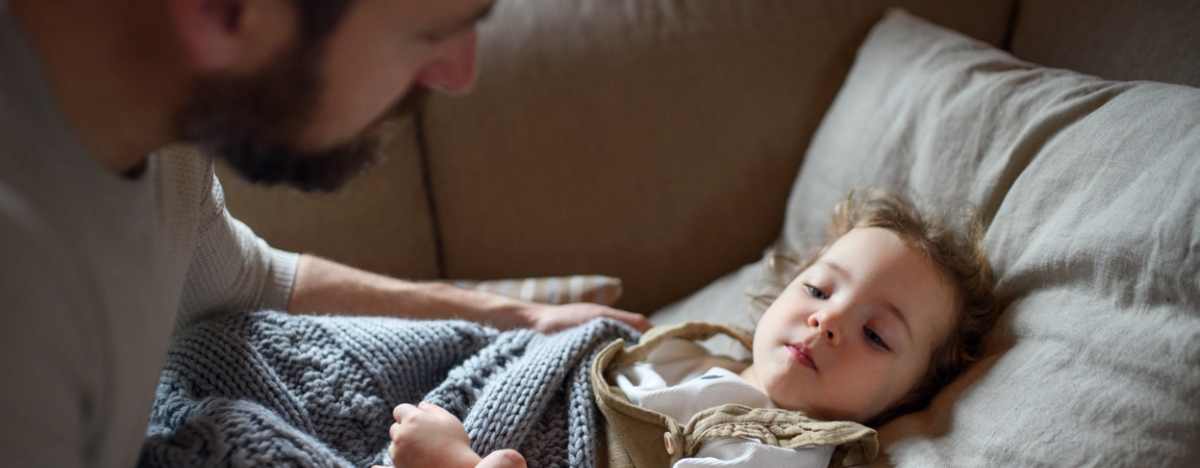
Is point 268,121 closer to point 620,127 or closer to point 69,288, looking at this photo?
point 69,288

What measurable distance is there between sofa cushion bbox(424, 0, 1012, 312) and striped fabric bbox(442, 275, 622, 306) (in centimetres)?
12

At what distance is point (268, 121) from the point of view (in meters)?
0.65

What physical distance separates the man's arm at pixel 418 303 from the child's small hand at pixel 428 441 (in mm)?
303

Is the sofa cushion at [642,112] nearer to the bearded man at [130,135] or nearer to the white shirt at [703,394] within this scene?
the white shirt at [703,394]

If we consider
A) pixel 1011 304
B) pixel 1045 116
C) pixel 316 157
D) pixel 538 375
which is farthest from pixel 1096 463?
pixel 316 157

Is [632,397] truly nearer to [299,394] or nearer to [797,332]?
[797,332]

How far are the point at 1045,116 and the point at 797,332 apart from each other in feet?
1.41

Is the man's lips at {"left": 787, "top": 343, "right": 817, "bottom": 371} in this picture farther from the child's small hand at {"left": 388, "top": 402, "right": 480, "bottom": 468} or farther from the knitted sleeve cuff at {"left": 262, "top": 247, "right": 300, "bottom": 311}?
the knitted sleeve cuff at {"left": 262, "top": 247, "right": 300, "bottom": 311}

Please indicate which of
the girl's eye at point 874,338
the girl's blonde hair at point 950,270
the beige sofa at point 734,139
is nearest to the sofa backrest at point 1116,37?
the beige sofa at point 734,139

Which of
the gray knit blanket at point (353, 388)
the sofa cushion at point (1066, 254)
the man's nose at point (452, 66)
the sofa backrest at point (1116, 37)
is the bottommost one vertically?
the gray knit blanket at point (353, 388)

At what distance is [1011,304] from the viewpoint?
96cm

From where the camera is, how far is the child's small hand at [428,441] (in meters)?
0.87

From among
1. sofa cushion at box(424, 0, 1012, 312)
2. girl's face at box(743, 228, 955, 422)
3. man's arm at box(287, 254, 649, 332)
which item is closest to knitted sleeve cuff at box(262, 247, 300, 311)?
man's arm at box(287, 254, 649, 332)

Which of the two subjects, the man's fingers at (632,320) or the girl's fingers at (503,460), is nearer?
the girl's fingers at (503,460)
